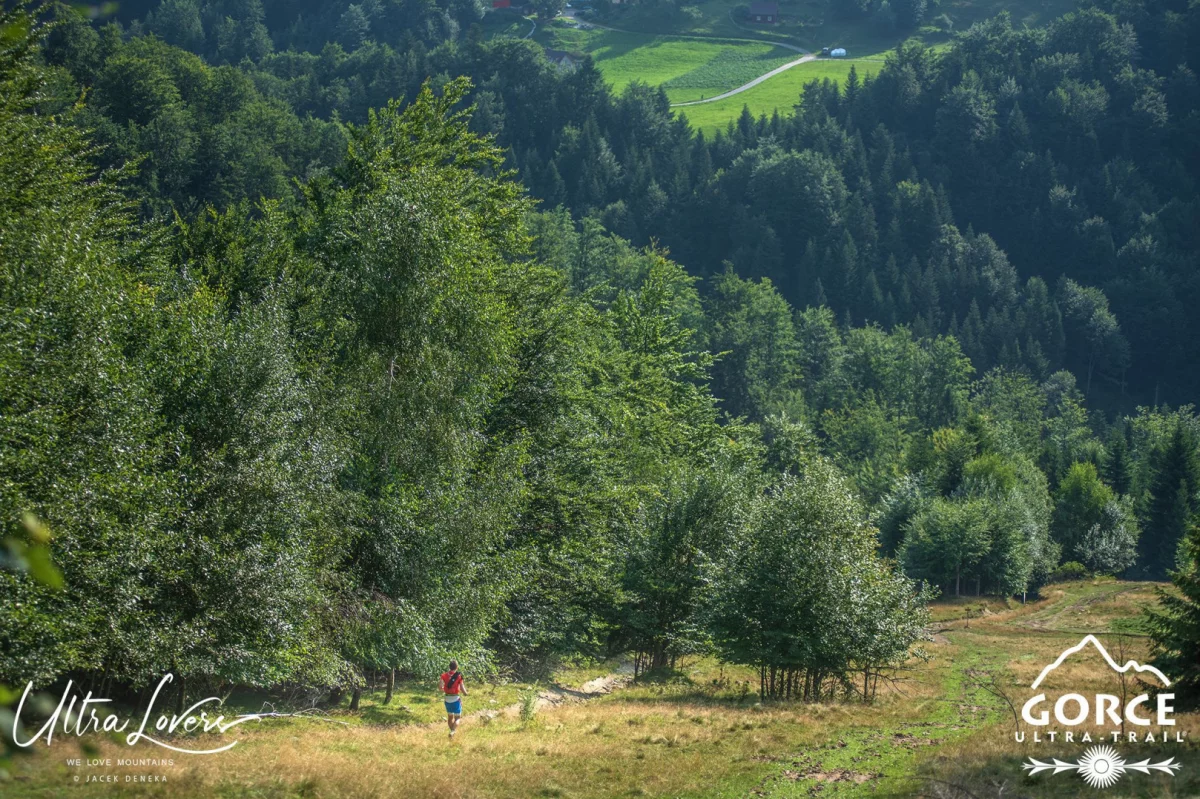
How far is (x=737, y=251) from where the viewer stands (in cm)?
19125

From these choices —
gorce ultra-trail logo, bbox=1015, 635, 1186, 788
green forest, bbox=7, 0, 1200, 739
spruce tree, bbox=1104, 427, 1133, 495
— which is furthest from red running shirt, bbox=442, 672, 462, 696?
spruce tree, bbox=1104, 427, 1133, 495

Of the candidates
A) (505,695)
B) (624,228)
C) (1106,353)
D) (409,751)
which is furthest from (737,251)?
(409,751)

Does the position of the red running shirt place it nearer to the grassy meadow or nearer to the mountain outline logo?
the grassy meadow

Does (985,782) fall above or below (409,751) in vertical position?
above

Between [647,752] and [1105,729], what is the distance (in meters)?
9.97

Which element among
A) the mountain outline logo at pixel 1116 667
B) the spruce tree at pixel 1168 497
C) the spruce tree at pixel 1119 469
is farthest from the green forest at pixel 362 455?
the spruce tree at pixel 1119 469

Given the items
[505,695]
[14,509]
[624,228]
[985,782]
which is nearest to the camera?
[14,509]

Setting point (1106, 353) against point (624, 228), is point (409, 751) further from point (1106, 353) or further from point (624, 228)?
point (1106, 353)

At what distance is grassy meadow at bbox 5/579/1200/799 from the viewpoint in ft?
63.6

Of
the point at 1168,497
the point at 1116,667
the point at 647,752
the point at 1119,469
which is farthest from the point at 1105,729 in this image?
the point at 1119,469

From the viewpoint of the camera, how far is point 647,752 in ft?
80.5

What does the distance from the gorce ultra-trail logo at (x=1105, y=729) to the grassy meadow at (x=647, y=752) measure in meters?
0.33

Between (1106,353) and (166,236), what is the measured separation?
592 feet

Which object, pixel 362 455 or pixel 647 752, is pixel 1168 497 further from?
pixel 647 752
